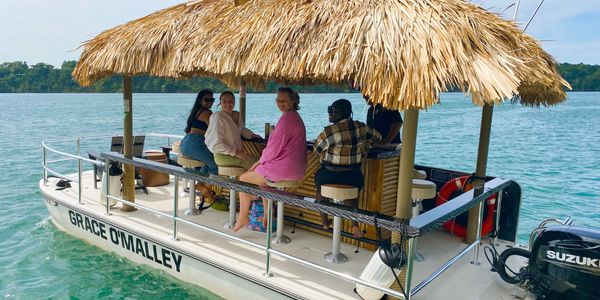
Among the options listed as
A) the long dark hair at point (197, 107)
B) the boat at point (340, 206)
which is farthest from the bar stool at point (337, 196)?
the long dark hair at point (197, 107)

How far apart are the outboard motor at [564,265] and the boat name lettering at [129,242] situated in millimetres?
3554

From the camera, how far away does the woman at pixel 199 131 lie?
5.91m

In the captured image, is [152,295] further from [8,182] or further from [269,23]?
[8,182]

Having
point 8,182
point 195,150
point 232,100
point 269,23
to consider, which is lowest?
point 8,182

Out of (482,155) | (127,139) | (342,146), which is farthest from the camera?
(127,139)

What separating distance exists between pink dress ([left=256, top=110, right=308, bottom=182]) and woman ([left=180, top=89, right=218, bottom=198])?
135 cm

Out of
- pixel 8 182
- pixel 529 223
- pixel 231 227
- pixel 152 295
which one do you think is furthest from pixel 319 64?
pixel 8 182

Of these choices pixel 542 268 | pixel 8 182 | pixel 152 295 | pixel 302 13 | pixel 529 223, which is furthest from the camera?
pixel 8 182

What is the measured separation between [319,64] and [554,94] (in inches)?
111

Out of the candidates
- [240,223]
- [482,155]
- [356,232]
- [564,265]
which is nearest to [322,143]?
[356,232]

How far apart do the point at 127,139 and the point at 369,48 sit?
156 inches

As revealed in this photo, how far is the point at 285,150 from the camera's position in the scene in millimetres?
4805

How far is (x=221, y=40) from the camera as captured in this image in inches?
183

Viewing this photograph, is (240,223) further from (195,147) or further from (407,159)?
(407,159)
